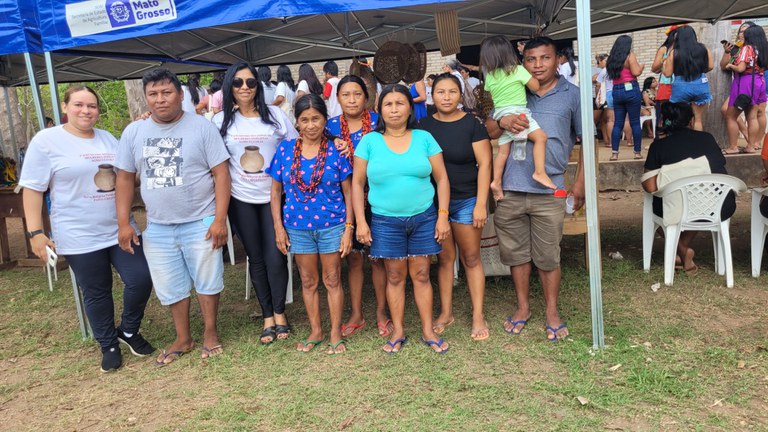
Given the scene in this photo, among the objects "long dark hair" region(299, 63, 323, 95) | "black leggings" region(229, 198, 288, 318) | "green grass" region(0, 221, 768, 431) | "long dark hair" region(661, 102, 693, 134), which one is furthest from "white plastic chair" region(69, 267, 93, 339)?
"long dark hair" region(661, 102, 693, 134)

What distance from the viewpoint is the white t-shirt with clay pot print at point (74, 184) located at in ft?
11.1

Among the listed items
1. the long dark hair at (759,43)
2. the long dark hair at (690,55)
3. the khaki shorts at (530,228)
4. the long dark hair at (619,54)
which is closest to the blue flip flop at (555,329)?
the khaki shorts at (530,228)

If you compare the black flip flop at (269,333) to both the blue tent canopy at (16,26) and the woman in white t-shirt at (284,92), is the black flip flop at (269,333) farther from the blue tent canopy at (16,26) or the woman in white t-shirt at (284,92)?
the woman in white t-shirt at (284,92)

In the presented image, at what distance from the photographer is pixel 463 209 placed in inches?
137

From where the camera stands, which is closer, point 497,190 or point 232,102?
point 497,190

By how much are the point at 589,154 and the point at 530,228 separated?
62cm

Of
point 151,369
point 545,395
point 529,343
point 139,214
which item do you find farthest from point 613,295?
point 139,214

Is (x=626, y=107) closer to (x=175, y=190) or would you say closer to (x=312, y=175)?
(x=312, y=175)

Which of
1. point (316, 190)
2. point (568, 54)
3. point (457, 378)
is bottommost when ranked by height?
point (457, 378)

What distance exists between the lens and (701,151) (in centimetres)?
451

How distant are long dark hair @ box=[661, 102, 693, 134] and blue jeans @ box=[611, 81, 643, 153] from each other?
2828 mm

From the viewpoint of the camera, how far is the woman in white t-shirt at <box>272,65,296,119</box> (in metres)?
6.54

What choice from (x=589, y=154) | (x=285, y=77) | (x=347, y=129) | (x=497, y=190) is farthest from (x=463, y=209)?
(x=285, y=77)

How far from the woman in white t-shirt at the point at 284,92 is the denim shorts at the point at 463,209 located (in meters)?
3.52
